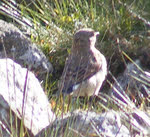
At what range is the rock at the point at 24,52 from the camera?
6.91 m

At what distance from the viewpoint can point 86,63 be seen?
709 centimetres

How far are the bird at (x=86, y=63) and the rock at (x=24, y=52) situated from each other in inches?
13.0

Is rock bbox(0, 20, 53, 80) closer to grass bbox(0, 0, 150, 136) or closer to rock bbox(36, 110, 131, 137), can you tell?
grass bbox(0, 0, 150, 136)

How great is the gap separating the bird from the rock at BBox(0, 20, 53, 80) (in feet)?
1.08

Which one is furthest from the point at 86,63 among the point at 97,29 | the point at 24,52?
the point at 24,52

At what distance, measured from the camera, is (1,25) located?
7.18 m

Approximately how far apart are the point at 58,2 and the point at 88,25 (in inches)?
35.8

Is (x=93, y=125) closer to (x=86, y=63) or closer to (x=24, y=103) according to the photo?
(x=24, y=103)

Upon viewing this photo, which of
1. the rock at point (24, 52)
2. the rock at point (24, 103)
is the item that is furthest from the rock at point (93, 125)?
the rock at point (24, 52)

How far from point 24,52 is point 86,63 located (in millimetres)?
896

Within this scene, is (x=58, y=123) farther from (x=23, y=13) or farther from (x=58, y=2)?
(x=58, y=2)

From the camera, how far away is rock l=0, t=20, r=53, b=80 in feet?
22.7

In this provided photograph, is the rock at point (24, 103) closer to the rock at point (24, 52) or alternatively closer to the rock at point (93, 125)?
the rock at point (93, 125)

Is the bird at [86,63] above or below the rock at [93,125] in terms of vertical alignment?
below
